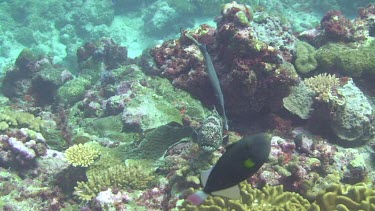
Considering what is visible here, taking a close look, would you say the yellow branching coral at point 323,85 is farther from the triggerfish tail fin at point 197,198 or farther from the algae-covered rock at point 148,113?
the triggerfish tail fin at point 197,198

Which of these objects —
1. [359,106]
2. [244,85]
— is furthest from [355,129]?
[244,85]

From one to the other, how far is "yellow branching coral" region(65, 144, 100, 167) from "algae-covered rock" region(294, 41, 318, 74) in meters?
A: 5.00

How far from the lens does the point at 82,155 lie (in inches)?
250

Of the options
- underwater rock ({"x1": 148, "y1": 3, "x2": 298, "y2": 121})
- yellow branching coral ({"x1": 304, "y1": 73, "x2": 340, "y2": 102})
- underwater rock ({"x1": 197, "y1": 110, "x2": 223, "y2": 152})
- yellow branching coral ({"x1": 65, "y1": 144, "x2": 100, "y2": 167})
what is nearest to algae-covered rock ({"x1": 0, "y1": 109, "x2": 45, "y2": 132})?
yellow branching coral ({"x1": 65, "y1": 144, "x2": 100, "y2": 167})

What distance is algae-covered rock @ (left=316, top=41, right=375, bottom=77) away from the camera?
787 cm

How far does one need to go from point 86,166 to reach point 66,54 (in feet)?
45.0

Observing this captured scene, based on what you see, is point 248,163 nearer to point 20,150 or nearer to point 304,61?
point 20,150

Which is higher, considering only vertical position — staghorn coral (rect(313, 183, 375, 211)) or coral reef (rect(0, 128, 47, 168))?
staghorn coral (rect(313, 183, 375, 211))

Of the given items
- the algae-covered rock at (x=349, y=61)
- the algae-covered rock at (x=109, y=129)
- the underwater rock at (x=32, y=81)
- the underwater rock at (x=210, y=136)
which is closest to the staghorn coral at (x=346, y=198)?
the underwater rock at (x=210, y=136)

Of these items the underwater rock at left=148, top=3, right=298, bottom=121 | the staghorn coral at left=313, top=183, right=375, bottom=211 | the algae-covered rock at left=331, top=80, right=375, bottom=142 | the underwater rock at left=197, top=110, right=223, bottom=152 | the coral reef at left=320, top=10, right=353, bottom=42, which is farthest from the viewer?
the coral reef at left=320, top=10, right=353, bottom=42

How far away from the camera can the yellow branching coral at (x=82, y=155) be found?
20.7 ft

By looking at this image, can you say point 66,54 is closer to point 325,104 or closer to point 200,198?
point 325,104

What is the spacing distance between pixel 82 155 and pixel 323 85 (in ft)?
16.8

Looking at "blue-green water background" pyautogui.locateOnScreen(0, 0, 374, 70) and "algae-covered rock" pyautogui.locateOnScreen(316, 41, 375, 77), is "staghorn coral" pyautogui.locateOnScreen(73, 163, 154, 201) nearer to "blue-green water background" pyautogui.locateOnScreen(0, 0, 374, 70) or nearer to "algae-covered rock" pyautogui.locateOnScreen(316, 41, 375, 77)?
"algae-covered rock" pyautogui.locateOnScreen(316, 41, 375, 77)
